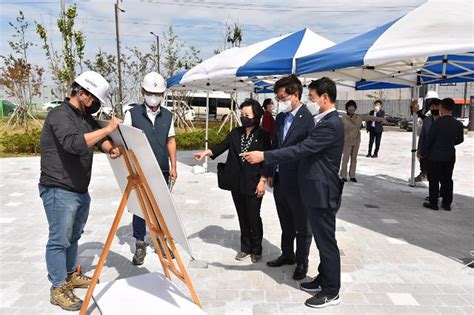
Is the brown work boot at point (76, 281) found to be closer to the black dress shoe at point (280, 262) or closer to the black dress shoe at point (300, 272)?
the black dress shoe at point (280, 262)

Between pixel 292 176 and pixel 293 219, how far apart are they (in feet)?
1.69

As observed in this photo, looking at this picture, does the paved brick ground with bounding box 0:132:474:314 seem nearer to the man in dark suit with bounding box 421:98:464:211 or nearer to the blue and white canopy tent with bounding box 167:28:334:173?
the man in dark suit with bounding box 421:98:464:211

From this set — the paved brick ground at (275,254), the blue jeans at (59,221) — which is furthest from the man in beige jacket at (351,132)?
the blue jeans at (59,221)

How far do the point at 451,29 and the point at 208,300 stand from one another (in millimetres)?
3419

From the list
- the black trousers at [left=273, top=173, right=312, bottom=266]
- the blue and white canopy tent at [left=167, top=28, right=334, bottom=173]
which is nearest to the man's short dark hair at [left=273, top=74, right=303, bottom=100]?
the black trousers at [left=273, top=173, right=312, bottom=266]

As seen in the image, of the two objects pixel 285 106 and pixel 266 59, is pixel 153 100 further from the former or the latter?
pixel 266 59

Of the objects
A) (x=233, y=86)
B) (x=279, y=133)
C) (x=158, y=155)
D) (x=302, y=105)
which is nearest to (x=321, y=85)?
Answer: (x=302, y=105)

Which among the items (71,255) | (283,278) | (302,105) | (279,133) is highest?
(302,105)

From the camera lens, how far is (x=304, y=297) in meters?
3.22

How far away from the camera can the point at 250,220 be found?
3877 millimetres

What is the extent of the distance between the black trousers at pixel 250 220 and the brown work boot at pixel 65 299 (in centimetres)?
165

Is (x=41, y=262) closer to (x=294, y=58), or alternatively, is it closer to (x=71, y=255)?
(x=71, y=255)

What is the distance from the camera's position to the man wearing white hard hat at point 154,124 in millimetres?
3621

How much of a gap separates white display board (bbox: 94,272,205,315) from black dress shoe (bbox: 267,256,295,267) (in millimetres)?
1059
